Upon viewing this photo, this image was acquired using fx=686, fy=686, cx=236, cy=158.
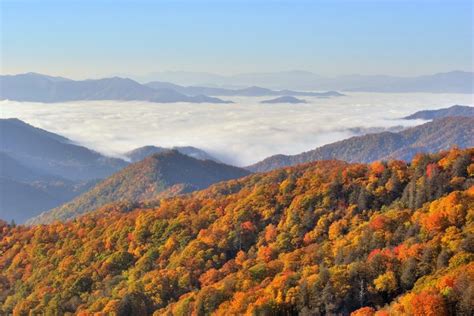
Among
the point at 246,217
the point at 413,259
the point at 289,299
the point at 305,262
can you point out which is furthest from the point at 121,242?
the point at 413,259

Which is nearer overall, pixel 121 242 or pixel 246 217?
pixel 246 217

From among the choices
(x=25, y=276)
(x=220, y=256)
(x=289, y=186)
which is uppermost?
(x=289, y=186)

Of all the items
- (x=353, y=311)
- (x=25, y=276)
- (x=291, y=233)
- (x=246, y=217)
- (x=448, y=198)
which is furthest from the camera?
(x=25, y=276)

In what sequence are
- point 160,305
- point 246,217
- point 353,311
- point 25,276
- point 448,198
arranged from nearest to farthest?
point 353,311, point 448,198, point 160,305, point 246,217, point 25,276

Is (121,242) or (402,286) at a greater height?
(402,286)

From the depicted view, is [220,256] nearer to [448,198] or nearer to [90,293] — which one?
[90,293]

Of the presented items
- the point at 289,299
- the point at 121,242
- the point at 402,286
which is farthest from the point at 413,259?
the point at 121,242
